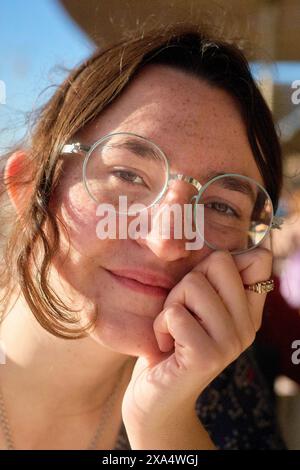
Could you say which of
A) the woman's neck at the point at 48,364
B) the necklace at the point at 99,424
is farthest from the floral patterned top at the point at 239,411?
the woman's neck at the point at 48,364

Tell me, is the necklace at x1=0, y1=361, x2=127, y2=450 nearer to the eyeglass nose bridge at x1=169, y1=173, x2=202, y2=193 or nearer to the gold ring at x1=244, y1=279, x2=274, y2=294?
the gold ring at x1=244, y1=279, x2=274, y2=294

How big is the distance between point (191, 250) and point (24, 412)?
0.57 meters

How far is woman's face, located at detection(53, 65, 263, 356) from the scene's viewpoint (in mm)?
881

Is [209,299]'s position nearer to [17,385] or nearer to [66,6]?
[17,385]

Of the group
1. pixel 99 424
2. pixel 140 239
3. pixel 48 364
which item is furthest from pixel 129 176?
pixel 99 424

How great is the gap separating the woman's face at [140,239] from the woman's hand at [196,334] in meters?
0.05

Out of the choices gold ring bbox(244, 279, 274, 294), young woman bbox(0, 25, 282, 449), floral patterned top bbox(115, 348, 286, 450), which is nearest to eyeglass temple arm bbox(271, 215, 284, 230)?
young woman bbox(0, 25, 282, 449)

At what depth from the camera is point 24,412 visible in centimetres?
117

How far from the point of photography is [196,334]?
0.88m

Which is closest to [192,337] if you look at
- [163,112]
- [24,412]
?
[163,112]

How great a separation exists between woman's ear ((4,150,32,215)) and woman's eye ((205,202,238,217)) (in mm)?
339

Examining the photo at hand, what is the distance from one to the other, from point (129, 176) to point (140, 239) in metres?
0.11

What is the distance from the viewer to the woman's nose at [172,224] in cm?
87

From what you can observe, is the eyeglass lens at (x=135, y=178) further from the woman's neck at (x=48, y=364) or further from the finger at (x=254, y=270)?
the woman's neck at (x=48, y=364)
